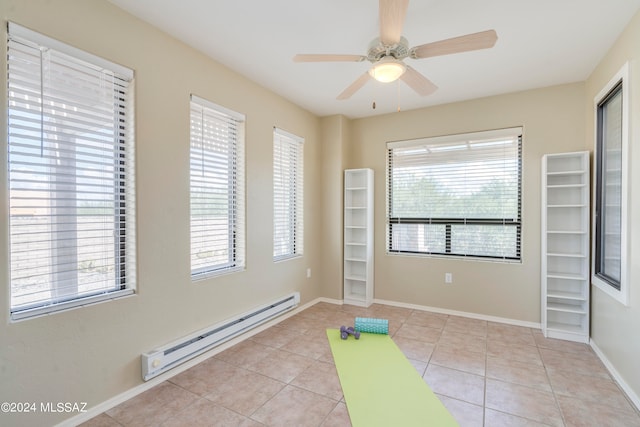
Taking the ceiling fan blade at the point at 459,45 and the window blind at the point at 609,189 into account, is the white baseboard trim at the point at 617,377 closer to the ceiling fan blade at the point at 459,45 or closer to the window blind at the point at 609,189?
the window blind at the point at 609,189

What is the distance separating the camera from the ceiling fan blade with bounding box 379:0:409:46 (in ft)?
5.23

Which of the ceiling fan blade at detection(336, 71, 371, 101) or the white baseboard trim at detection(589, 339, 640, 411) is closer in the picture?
the white baseboard trim at detection(589, 339, 640, 411)

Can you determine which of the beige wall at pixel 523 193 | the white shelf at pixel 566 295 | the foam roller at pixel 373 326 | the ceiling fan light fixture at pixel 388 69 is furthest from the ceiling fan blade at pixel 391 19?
the white shelf at pixel 566 295

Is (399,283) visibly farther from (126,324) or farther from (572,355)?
(126,324)

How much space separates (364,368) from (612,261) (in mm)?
2336

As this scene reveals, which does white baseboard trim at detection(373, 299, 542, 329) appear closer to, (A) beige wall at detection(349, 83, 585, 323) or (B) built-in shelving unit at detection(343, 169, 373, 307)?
(A) beige wall at detection(349, 83, 585, 323)

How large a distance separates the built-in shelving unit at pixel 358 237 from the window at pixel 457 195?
0.33m

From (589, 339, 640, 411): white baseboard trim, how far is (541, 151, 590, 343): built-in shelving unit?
0.81 feet

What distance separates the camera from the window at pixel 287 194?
3820mm

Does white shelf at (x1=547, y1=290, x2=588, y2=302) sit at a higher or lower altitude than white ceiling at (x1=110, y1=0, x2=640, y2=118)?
lower

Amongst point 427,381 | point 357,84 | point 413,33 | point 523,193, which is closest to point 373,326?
point 427,381

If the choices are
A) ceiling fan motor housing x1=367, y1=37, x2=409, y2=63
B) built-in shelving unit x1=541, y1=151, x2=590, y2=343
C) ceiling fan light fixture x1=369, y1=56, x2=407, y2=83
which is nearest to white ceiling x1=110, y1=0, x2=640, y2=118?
ceiling fan motor housing x1=367, y1=37, x2=409, y2=63

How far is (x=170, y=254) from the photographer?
250 cm

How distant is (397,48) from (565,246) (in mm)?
2876
